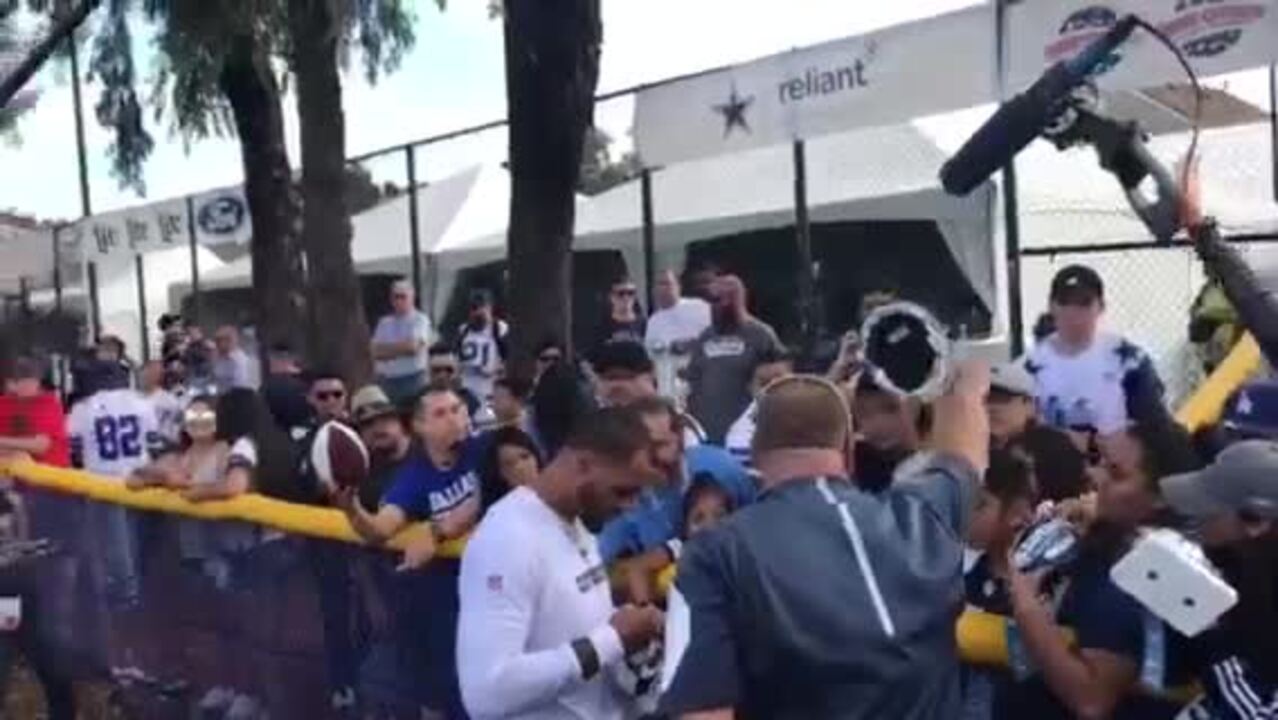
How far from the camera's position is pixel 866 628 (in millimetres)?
3814

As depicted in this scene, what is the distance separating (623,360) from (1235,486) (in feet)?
11.3

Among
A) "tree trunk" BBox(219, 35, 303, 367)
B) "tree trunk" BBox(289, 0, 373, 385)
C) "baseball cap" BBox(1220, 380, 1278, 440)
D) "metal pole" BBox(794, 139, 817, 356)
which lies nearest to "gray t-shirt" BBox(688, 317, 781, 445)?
"metal pole" BBox(794, 139, 817, 356)

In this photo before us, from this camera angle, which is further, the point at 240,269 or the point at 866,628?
the point at 240,269

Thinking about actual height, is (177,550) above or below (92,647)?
above

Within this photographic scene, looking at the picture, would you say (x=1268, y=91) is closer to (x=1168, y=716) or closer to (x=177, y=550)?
(x=177, y=550)

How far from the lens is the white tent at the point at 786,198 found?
1959 cm

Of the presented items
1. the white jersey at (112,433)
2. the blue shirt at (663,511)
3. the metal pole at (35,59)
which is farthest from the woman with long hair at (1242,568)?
the metal pole at (35,59)

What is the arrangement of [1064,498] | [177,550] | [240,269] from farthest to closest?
[240,269] < [177,550] < [1064,498]

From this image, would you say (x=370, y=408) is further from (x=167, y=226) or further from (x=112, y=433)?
(x=167, y=226)

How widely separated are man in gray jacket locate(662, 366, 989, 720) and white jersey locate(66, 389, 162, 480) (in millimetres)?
9445

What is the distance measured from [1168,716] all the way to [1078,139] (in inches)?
46.5

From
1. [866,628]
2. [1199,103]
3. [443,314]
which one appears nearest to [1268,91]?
[1199,103]

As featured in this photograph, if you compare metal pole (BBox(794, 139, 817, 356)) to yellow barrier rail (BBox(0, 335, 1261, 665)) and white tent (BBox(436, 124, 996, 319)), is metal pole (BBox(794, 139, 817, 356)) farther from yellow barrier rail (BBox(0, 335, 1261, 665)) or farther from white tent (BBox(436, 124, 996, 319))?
white tent (BBox(436, 124, 996, 319))

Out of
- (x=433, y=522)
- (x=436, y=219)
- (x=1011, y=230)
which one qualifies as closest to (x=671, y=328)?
(x=1011, y=230)
